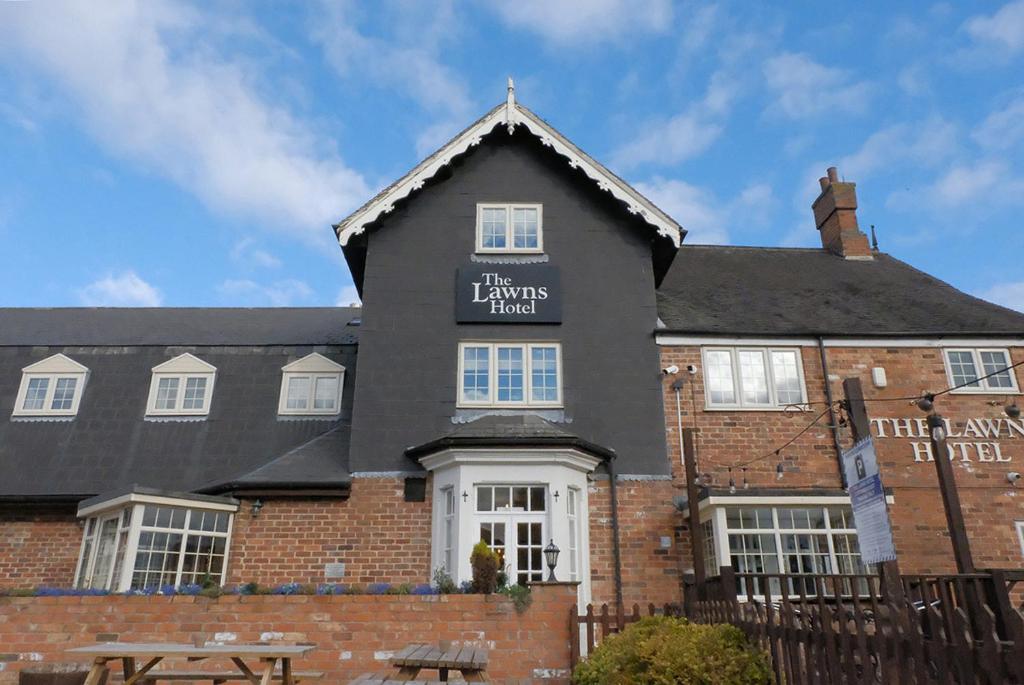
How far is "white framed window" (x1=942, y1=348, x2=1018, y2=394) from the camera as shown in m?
14.9

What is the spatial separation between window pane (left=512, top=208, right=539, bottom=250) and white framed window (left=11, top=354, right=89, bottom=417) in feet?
34.4

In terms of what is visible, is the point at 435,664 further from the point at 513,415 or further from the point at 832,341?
the point at 832,341

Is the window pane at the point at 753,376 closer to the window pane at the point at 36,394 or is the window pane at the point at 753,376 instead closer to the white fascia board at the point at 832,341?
the white fascia board at the point at 832,341

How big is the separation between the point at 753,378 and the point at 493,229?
6459 mm

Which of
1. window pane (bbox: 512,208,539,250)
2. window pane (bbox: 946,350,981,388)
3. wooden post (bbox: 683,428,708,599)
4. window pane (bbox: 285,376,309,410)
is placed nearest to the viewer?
wooden post (bbox: 683,428,708,599)

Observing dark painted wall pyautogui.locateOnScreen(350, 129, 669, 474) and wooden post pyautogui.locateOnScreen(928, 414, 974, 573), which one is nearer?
wooden post pyautogui.locateOnScreen(928, 414, 974, 573)

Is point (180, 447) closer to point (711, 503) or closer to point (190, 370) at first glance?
point (190, 370)

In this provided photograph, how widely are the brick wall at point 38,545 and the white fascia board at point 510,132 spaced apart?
804cm

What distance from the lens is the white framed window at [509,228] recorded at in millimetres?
15888

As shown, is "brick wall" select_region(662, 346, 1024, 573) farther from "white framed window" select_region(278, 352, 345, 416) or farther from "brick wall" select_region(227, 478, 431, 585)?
"white framed window" select_region(278, 352, 345, 416)

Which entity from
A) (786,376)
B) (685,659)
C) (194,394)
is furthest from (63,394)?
(786,376)

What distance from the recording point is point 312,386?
53.9ft

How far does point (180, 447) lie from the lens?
15.4m

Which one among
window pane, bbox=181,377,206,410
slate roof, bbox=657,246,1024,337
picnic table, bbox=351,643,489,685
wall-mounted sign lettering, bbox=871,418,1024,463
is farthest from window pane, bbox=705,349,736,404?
window pane, bbox=181,377,206,410
